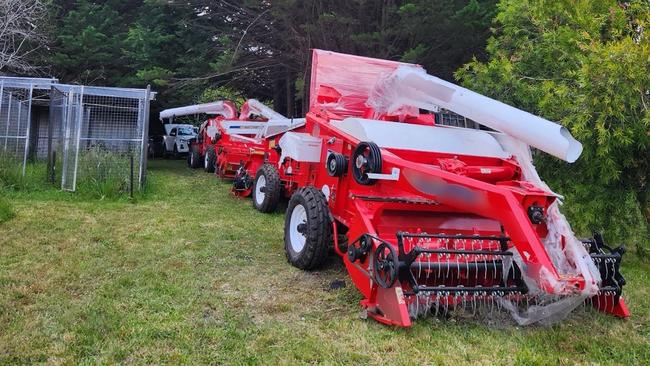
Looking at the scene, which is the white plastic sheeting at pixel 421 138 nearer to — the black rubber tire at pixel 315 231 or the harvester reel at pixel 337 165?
the harvester reel at pixel 337 165

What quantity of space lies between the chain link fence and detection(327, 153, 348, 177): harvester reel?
581 centimetres

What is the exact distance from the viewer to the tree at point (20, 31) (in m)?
12.0

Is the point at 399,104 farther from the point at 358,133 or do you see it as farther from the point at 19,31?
the point at 19,31

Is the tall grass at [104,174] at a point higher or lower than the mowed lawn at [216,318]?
higher

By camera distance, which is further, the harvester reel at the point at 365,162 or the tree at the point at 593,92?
the tree at the point at 593,92

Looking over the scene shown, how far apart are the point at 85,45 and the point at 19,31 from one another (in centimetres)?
241

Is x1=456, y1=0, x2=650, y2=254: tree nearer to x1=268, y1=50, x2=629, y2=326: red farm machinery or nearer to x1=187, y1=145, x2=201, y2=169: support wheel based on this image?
x1=268, y1=50, x2=629, y2=326: red farm machinery

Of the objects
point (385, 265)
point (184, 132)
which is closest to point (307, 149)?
point (385, 265)

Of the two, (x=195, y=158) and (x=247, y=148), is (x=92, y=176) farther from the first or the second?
(x=195, y=158)

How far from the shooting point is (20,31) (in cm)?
1189

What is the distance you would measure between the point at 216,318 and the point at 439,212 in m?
2.26

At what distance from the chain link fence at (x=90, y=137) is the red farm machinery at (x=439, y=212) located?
5.29 m

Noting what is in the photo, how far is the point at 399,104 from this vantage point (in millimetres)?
5637

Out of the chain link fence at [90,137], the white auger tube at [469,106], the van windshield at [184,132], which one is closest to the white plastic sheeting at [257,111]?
the chain link fence at [90,137]
